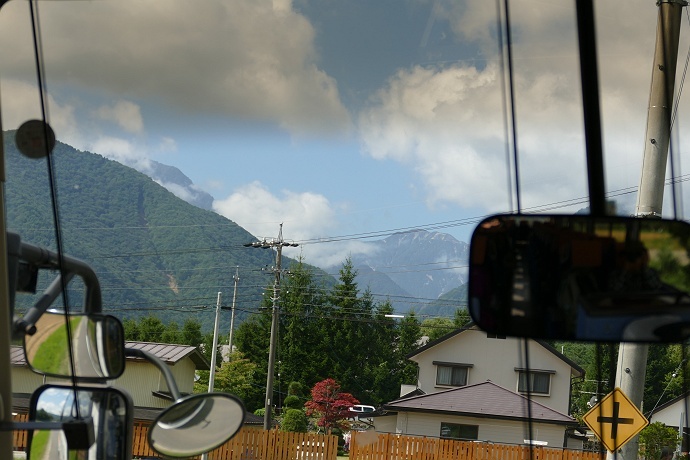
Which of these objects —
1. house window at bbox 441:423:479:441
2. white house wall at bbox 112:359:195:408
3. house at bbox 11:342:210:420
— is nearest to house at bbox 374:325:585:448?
house window at bbox 441:423:479:441

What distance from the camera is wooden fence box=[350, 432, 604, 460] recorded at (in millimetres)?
9234

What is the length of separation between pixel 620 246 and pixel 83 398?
42.2 inches

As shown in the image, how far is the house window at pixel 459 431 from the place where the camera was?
16.0m

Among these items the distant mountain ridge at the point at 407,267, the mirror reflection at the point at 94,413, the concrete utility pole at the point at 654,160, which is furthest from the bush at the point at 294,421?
the mirror reflection at the point at 94,413

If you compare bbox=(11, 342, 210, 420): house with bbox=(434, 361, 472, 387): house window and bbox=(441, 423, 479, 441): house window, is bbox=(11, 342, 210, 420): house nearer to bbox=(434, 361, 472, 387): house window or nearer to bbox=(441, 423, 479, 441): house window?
bbox=(441, 423, 479, 441): house window

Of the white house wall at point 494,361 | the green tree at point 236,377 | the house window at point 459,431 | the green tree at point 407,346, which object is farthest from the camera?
the green tree at point 407,346

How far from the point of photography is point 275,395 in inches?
938

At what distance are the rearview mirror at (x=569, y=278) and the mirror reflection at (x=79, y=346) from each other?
797 mm

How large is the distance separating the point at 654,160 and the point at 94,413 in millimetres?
2972

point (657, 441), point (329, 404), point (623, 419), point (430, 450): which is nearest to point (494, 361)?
point (329, 404)

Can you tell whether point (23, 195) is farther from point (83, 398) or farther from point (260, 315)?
point (260, 315)

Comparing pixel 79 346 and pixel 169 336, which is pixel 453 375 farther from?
pixel 79 346

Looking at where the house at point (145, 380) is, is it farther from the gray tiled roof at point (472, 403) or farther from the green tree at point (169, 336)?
the gray tiled roof at point (472, 403)

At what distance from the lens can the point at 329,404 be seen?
872 inches
